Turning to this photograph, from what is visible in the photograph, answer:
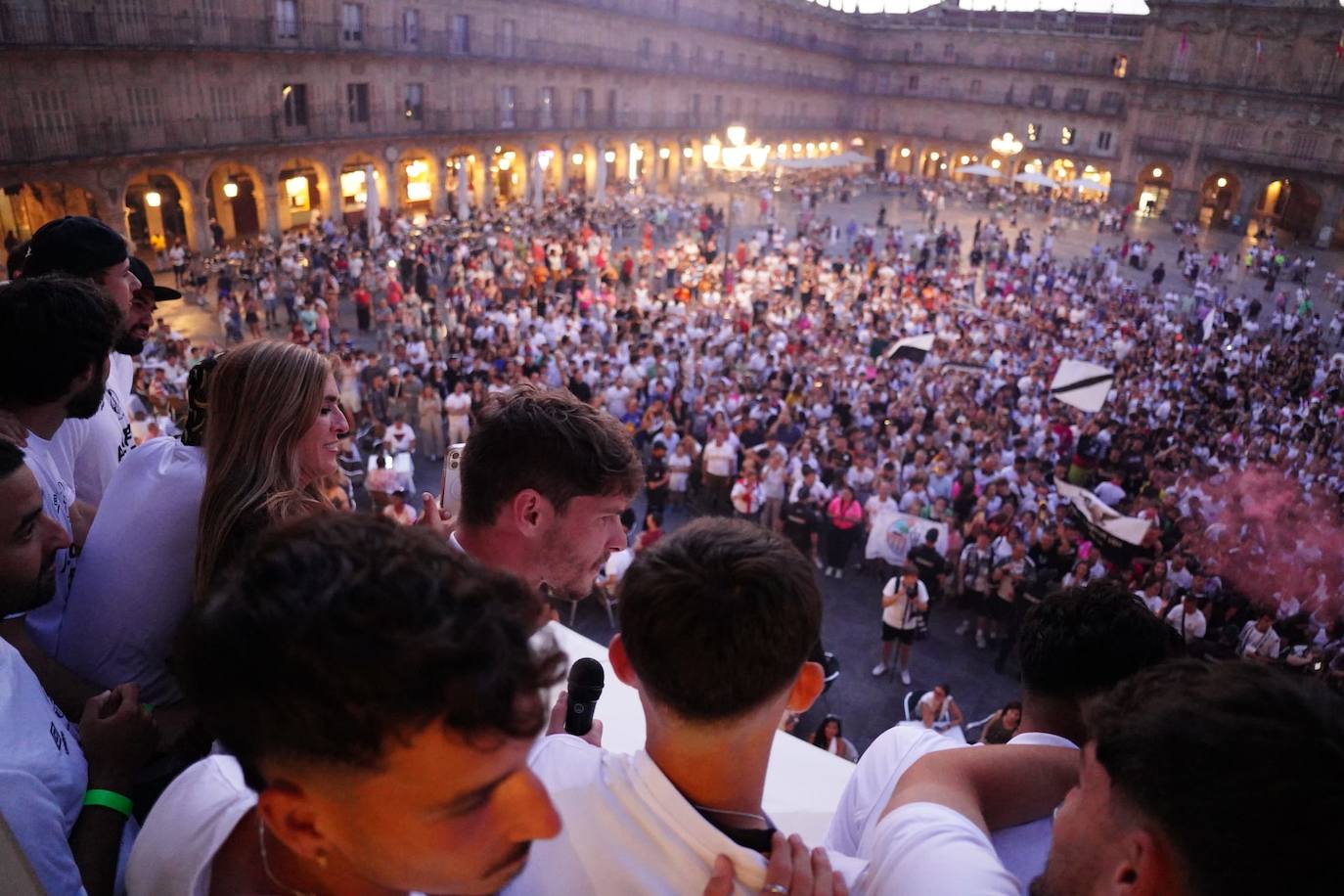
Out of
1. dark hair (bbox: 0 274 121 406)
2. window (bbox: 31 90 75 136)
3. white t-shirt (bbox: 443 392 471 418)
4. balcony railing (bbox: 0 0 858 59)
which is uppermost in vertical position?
balcony railing (bbox: 0 0 858 59)

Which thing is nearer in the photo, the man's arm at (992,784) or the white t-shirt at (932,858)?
the white t-shirt at (932,858)

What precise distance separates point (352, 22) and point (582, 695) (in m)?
28.6

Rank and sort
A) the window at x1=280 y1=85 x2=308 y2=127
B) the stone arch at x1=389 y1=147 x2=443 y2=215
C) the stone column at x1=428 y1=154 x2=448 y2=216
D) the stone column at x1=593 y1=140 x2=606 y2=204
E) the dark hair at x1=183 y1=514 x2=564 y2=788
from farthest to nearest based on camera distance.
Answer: the stone column at x1=593 y1=140 x2=606 y2=204 < the stone column at x1=428 y1=154 x2=448 y2=216 < the stone arch at x1=389 y1=147 x2=443 y2=215 < the window at x1=280 y1=85 x2=308 y2=127 < the dark hair at x1=183 y1=514 x2=564 y2=788

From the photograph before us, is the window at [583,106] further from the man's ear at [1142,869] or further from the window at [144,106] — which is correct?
the man's ear at [1142,869]

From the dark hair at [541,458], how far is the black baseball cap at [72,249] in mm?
2060

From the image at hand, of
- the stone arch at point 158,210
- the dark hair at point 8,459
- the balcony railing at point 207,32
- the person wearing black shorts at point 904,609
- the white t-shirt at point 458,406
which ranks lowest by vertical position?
the person wearing black shorts at point 904,609

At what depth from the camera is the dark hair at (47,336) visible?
2.45 m

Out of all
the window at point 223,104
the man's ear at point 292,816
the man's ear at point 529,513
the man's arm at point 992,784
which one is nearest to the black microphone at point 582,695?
the man's ear at point 529,513

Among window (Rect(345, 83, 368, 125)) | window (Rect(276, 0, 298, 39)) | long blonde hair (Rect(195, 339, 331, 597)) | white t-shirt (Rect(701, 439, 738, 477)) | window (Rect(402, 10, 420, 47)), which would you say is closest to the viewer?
long blonde hair (Rect(195, 339, 331, 597))

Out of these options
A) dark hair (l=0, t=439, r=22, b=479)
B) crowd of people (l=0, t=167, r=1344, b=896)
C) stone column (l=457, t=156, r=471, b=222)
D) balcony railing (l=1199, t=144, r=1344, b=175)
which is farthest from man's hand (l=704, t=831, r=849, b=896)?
balcony railing (l=1199, t=144, r=1344, b=175)

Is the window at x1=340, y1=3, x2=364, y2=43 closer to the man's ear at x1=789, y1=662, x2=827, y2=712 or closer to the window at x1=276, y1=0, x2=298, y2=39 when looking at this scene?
the window at x1=276, y1=0, x2=298, y2=39

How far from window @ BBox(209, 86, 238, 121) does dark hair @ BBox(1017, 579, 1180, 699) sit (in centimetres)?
2562

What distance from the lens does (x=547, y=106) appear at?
32656mm

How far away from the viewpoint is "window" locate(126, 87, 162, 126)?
65.9 feet
